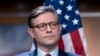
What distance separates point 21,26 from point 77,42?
0.85 metres

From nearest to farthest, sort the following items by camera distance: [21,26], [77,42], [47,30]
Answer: [47,30]
[77,42]
[21,26]

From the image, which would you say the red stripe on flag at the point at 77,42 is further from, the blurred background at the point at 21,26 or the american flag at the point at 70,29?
the blurred background at the point at 21,26

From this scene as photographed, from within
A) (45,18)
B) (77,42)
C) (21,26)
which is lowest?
(77,42)

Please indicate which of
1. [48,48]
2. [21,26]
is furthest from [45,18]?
[21,26]

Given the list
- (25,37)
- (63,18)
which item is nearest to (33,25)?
(63,18)

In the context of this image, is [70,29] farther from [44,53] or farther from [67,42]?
[44,53]

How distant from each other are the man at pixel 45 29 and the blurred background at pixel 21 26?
124 cm

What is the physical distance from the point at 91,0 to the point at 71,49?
3.05 ft

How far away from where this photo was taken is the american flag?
1594 mm

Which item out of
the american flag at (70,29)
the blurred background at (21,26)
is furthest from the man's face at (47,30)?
the blurred background at (21,26)

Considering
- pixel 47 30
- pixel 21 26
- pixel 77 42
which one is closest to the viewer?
pixel 47 30

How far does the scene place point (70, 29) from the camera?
163 cm

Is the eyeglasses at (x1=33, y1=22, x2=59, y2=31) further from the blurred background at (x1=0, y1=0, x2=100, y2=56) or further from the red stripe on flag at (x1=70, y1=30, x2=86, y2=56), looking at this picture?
the blurred background at (x1=0, y1=0, x2=100, y2=56)

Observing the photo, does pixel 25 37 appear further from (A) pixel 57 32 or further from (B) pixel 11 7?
(A) pixel 57 32
